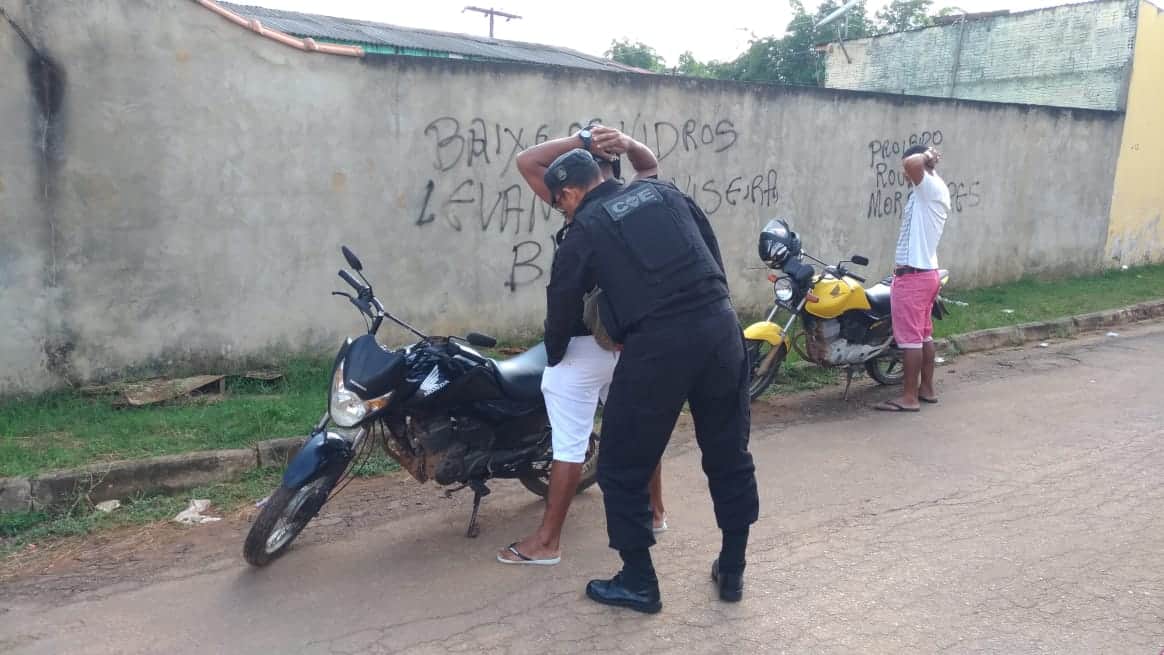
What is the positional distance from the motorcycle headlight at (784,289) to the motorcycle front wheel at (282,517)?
11.3ft

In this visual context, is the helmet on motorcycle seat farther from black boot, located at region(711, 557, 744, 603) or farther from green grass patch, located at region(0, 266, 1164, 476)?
black boot, located at region(711, 557, 744, 603)

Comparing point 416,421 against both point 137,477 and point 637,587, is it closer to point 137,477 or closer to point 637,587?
point 637,587

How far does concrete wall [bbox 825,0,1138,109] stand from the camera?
42.2ft

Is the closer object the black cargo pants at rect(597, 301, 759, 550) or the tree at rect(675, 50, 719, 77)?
the black cargo pants at rect(597, 301, 759, 550)

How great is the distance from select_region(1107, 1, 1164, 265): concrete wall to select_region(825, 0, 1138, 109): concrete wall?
0.25 m

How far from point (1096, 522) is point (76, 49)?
20.1ft

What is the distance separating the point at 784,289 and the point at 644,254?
3116 millimetres

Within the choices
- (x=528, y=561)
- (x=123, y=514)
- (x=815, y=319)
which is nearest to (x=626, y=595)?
(x=528, y=561)

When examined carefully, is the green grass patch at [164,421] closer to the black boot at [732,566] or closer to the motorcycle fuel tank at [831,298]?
the motorcycle fuel tank at [831,298]

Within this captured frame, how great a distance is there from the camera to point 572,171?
340 cm

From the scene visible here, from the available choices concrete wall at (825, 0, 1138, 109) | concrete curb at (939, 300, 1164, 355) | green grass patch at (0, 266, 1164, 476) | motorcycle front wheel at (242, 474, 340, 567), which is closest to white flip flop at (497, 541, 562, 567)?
motorcycle front wheel at (242, 474, 340, 567)

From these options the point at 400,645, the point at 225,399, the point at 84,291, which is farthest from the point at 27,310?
the point at 400,645

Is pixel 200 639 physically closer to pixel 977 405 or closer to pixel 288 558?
pixel 288 558

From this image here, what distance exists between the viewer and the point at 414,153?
681 cm
